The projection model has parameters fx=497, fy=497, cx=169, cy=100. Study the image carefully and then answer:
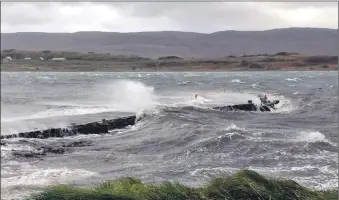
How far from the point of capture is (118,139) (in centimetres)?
2169

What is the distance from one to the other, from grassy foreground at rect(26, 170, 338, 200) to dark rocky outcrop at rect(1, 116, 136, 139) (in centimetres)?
1346

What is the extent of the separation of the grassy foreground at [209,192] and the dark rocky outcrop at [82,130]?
44.2ft

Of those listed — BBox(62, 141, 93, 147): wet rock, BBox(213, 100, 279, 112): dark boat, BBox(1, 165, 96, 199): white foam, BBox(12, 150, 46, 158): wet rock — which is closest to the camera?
BBox(1, 165, 96, 199): white foam

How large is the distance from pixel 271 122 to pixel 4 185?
18.1 meters

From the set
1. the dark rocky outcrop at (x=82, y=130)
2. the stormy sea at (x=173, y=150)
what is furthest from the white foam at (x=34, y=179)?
the dark rocky outcrop at (x=82, y=130)

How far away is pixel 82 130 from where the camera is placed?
77.2 feet

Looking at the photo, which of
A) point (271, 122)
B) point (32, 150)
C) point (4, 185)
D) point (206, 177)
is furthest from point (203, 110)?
point (4, 185)

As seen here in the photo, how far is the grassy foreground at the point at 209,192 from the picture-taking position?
8008 mm

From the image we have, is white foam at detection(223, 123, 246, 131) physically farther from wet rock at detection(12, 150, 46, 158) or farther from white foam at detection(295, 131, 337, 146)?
wet rock at detection(12, 150, 46, 158)

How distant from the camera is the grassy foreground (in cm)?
801

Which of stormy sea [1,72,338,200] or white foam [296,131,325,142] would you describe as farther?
white foam [296,131,325,142]

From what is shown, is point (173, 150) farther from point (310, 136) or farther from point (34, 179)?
point (310, 136)

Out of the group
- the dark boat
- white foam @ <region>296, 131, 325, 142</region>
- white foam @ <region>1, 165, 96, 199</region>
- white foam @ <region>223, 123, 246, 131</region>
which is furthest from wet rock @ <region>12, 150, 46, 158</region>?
the dark boat

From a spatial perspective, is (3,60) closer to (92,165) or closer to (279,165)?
(92,165)
